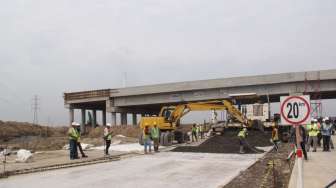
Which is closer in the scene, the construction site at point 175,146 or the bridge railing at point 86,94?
the construction site at point 175,146

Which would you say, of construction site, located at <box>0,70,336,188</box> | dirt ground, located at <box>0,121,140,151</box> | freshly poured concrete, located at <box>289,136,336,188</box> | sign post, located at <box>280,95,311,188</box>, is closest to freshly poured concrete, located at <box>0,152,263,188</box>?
construction site, located at <box>0,70,336,188</box>

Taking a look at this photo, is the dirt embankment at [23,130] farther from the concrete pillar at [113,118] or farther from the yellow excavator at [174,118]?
the yellow excavator at [174,118]

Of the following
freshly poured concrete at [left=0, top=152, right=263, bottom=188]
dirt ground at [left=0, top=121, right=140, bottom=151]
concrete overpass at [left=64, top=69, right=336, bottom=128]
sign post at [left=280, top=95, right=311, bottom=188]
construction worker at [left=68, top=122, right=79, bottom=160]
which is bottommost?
dirt ground at [left=0, top=121, right=140, bottom=151]

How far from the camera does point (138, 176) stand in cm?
1224

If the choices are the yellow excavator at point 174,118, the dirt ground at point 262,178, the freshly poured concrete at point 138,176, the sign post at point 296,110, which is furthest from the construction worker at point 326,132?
the sign post at point 296,110

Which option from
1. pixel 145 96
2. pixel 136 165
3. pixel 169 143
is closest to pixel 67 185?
pixel 136 165

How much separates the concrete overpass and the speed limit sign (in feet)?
112

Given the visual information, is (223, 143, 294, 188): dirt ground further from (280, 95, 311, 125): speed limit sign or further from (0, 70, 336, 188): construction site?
(280, 95, 311, 125): speed limit sign

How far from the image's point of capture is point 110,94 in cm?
5909

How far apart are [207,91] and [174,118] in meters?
25.9

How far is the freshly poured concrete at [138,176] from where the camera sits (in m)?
10.9

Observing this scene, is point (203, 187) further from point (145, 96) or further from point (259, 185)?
point (145, 96)

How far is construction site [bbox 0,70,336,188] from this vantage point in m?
12.0

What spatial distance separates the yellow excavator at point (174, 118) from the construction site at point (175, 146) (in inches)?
2.8
